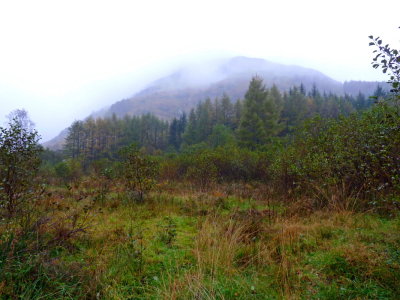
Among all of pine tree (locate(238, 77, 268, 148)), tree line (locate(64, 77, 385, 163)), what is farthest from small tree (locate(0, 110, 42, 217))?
tree line (locate(64, 77, 385, 163))

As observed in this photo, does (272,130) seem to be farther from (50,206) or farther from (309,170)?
(50,206)

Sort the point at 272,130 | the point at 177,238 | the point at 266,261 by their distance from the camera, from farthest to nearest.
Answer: the point at 272,130
the point at 177,238
the point at 266,261

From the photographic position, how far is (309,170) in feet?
21.8

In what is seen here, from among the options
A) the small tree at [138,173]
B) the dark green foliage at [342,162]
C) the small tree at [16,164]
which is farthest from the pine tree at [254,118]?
the small tree at [16,164]

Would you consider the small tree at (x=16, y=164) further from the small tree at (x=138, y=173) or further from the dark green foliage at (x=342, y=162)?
the dark green foliage at (x=342, y=162)

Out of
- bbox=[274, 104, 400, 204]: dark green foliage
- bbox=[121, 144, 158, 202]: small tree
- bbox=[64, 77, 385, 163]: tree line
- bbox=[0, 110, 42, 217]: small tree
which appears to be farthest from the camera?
bbox=[64, 77, 385, 163]: tree line

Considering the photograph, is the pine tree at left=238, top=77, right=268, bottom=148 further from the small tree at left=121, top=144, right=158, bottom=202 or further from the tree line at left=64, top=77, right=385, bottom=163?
the small tree at left=121, top=144, right=158, bottom=202

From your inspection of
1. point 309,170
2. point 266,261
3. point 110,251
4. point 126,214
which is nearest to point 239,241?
point 266,261

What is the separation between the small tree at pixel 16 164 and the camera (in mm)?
3920

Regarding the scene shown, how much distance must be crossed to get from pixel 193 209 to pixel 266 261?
11.2 ft

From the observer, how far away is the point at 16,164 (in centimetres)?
411

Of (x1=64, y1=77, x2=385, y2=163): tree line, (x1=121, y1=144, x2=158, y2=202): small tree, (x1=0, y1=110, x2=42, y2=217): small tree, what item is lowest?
(x1=64, y1=77, x2=385, y2=163): tree line

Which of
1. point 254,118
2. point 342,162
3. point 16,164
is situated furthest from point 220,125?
point 16,164

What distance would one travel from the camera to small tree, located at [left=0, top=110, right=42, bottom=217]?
3920mm
